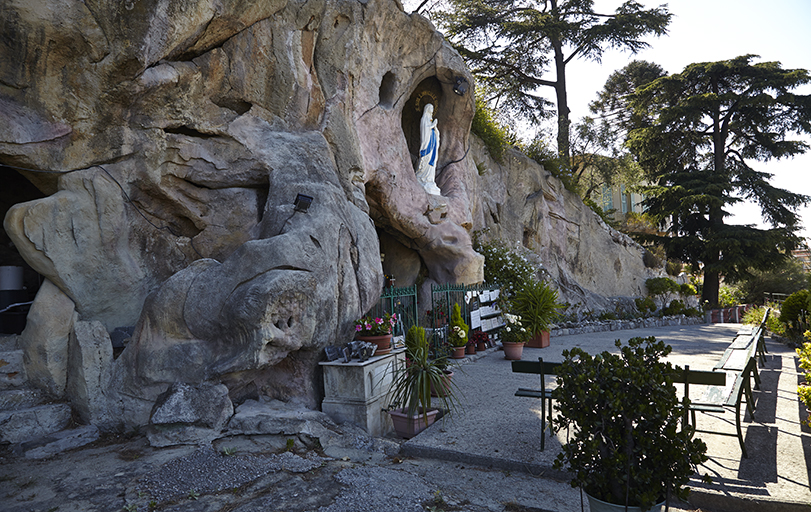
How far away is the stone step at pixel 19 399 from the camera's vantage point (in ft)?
16.6

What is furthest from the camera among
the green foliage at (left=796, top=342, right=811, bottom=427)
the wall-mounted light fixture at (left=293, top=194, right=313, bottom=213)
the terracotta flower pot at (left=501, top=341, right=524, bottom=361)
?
the terracotta flower pot at (left=501, top=341, right=524, bottom=361)

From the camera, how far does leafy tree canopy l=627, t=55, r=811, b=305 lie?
18016 mm

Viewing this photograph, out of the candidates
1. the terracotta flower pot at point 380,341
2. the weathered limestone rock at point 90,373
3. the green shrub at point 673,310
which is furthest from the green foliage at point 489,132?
the weathered limestone rock at point 90,373

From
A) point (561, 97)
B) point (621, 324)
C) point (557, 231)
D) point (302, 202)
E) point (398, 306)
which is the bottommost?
point (621, 324)

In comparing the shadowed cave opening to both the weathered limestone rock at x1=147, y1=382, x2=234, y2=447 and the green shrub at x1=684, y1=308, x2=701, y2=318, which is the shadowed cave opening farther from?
the green shrub at x1=684, y1=308, x2=701, y2=318

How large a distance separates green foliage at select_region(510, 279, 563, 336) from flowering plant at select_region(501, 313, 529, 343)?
27.9 inches

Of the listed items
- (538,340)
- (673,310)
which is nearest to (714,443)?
(538,340)

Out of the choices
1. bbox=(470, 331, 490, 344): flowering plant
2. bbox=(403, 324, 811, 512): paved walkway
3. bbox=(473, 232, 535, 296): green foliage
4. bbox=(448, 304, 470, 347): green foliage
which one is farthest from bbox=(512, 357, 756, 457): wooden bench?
bbox=(473, 232, 535, 296): green foliage

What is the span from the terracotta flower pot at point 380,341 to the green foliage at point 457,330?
3.27m

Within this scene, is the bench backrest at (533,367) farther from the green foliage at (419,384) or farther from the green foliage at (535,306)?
the green foliage at (535,306)

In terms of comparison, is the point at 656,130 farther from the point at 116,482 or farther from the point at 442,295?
the point at 116,482

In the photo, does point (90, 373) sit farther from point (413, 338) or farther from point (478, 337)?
point (478, 337)

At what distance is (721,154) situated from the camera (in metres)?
19.5

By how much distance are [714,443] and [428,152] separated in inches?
319
